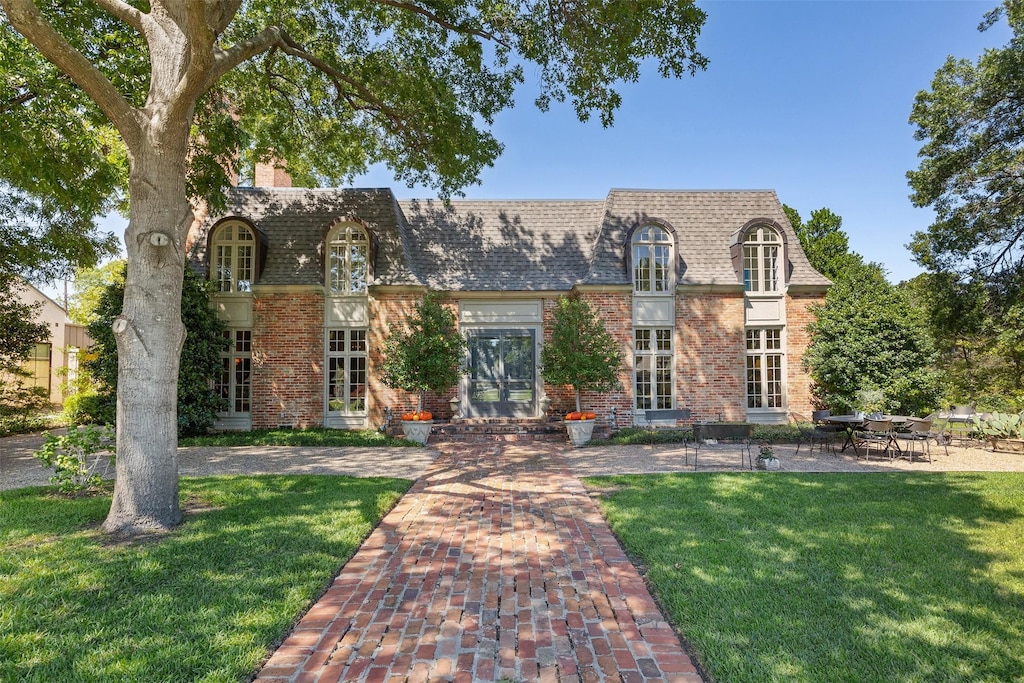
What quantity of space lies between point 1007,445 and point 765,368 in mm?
5335

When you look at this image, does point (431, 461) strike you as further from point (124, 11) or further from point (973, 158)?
point (973, 158)

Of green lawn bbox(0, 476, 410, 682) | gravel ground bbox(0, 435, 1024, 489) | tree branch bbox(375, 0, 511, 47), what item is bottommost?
gravel ground bbox(0, 435, 1024, 489)

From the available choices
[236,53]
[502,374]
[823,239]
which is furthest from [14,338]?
[823,239]

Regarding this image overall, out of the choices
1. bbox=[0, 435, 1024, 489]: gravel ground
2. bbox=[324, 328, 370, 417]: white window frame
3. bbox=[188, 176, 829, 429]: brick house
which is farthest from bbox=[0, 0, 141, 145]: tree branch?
bbox=[324, 328, 370, 417]: white window frame

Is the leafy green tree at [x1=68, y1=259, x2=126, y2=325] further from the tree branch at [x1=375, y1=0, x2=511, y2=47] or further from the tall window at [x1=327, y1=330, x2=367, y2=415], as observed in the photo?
the tree branch at [x1=375, y1=0, x2=511, y2=47]

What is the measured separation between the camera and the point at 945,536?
4.97m

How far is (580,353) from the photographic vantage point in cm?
1180

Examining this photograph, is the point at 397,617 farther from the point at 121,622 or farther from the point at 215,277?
the point at 215,277

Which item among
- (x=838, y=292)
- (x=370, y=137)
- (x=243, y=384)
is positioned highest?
(x=370, y=137)

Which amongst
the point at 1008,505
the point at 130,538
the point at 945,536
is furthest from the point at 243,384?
the point at 1008,505

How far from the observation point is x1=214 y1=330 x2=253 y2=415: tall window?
13.5 meters

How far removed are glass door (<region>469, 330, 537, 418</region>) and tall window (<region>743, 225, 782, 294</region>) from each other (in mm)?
6844

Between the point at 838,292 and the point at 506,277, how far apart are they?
9370mm

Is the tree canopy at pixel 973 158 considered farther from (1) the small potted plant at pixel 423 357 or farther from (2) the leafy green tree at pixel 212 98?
(1) the small potted plant at pixel 423 357
